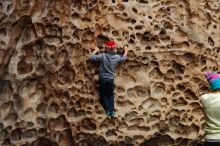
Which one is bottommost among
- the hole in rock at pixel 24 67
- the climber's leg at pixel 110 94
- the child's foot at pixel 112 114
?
the child's foot at pixel 112 114

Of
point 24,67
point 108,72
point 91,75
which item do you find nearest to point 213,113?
point 108,72

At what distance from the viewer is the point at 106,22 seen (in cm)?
478

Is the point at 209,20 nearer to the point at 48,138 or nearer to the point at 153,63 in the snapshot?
the point at 153,63

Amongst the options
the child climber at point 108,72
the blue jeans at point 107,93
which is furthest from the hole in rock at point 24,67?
the blue jeans at point 107,93

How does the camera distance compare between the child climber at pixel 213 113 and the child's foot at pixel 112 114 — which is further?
the child's foot at pixel 112 114

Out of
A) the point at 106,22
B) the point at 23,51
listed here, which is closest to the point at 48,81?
the point at 23,51

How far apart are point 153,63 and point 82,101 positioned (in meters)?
0.85

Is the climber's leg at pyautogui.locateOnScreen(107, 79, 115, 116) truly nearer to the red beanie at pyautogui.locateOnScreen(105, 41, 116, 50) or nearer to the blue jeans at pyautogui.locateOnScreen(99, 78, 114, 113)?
the blue jeans at pyautogui.locateOnScreen(99, 78, 114, 113)

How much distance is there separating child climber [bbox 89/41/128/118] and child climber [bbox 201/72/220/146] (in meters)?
1.84

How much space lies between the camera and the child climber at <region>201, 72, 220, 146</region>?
2.76 m

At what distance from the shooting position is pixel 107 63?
4598 mm

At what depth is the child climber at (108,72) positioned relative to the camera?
4598mm

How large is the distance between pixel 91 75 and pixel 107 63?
221mm

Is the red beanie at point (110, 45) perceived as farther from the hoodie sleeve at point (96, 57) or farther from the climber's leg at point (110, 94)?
the climber's leg at point (110, 94)
